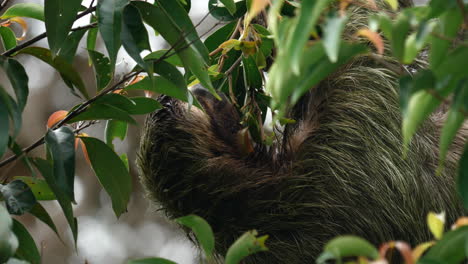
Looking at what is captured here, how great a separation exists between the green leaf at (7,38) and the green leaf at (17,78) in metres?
0.56

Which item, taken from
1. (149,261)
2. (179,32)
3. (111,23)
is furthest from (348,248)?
(179,32)

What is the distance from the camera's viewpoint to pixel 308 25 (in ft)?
2.42

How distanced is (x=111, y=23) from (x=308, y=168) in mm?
1380

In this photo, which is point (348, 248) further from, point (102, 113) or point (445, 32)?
point (102, 113)

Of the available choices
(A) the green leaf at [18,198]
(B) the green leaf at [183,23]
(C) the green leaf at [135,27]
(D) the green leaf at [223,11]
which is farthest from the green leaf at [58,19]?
(D) the green leaf at [223,11]

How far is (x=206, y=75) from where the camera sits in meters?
1.62

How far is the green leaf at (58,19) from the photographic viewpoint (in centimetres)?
149

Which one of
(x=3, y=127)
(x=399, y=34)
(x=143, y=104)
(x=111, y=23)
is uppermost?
(x=399, y=34)

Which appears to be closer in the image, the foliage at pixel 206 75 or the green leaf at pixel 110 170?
the foliage at pixel 206 75

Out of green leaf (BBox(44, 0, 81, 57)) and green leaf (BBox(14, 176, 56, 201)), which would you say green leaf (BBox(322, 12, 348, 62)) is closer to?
green leaf (BBox(44, 0, 81, 57))

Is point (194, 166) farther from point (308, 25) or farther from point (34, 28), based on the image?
point (34, 28)

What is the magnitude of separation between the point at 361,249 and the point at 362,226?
1.74 m

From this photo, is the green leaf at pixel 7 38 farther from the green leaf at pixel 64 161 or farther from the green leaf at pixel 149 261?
the green leaf at pixel 149 261

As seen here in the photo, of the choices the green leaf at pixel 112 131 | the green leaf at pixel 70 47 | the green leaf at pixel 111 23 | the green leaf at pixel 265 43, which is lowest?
the green leaf at pixel 112 131
